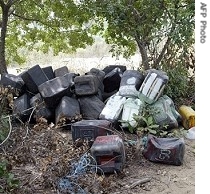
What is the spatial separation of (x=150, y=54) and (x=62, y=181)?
4437 mm

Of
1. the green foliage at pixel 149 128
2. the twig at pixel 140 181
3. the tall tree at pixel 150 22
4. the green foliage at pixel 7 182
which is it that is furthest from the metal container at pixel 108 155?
the tall tree at pixel 150 22

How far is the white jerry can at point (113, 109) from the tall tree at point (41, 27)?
2.87 metres

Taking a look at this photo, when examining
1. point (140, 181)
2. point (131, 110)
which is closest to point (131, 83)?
point (131, 110)

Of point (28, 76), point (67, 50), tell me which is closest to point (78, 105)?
point (28, 76)

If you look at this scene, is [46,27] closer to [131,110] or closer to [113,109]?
[113,109]

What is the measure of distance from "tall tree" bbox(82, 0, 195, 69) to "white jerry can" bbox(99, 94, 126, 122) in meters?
1.73

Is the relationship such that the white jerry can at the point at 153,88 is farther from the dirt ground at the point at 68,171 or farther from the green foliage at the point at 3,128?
the green foliage at the point at 3,128

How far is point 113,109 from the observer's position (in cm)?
562

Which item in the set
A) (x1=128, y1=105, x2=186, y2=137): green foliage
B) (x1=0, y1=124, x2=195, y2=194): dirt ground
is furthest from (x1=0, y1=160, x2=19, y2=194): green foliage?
(x1=128, y1=105, x2=186, y2=137): green foliage

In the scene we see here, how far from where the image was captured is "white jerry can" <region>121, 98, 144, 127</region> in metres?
5.42

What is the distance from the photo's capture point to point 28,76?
20.6 feet

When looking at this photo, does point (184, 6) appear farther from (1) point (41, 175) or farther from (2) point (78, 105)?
(1) point (41, 175)

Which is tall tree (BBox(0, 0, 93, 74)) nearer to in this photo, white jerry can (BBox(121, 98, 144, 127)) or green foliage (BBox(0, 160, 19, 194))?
white jerry can (BBox(121, 98, 144, 127))

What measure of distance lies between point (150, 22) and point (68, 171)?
4324 mm
